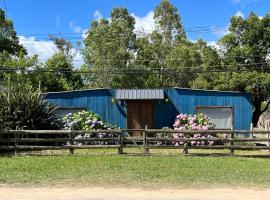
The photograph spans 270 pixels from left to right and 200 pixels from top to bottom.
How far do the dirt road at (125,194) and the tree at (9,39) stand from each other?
125 ft

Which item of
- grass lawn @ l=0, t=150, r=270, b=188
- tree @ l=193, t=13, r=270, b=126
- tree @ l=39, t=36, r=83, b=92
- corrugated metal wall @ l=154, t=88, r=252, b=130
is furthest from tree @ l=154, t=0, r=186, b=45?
grass lawn @ l=0, t=150, r=270, b=188

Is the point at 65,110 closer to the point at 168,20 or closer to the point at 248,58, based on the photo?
the point at 248,58

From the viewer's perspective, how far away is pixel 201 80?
1687 inches

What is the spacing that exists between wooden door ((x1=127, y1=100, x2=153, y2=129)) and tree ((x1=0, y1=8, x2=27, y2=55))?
80.2 ft

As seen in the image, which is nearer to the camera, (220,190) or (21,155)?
(220,190)

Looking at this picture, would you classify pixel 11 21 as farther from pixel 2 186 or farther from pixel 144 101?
pixel 2 186

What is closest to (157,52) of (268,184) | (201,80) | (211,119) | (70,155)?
(201,80)

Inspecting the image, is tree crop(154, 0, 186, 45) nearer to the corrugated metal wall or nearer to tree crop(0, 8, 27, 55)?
tree crop(0, 8, 27, 55)

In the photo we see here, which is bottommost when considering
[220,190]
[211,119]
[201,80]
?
[220,190]

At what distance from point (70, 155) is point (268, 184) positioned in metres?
8.30

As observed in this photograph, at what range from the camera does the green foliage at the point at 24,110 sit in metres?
21.1

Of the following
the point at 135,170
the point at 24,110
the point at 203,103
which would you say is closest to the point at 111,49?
the point at 203,103

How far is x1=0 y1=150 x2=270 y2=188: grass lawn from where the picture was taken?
1253 centimetres

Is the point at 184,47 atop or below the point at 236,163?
atop
